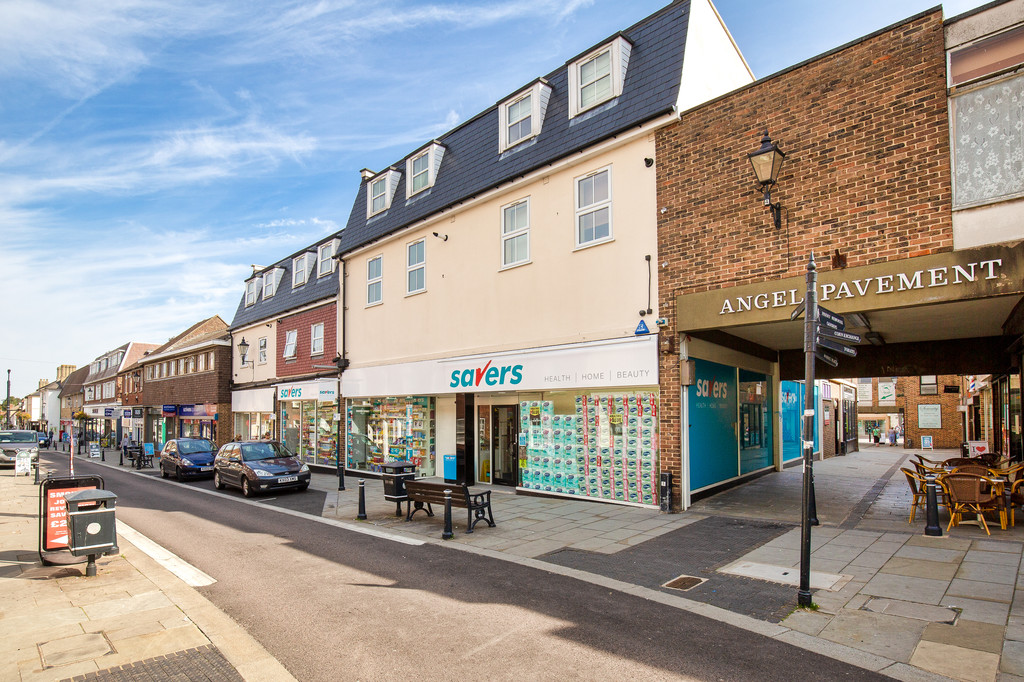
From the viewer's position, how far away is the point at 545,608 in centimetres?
607

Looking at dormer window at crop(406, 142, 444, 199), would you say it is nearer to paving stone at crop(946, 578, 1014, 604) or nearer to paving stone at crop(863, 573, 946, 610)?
paving stone at crop(863, 573, 946, 610)

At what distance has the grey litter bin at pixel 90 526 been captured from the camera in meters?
7.41

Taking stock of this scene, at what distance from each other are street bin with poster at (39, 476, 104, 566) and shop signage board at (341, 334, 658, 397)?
8.22 meters

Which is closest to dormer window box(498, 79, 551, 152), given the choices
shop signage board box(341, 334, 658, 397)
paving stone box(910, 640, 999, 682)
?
shop signage board box(341, 334, 658, 397)

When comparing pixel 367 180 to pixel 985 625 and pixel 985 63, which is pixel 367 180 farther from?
pixel 985 625

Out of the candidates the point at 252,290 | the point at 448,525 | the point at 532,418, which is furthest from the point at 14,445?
the point at 448,525

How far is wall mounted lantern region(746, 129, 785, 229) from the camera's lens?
27.4 ft

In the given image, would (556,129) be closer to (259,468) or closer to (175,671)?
(259,468)

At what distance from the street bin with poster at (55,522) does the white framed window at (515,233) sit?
31.2 feet

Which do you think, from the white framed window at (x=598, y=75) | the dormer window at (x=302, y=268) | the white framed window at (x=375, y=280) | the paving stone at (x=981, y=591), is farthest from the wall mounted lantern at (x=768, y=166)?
the dormer window at (x=302, y=268)

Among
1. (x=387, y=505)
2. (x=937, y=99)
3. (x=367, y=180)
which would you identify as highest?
(x=367, y=180)

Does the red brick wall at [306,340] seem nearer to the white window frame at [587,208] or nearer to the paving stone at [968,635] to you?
the white window frame at [587,208]

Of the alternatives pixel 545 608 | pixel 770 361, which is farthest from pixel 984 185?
pixel 770 361

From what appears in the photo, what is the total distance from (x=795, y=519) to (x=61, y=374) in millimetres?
115550
